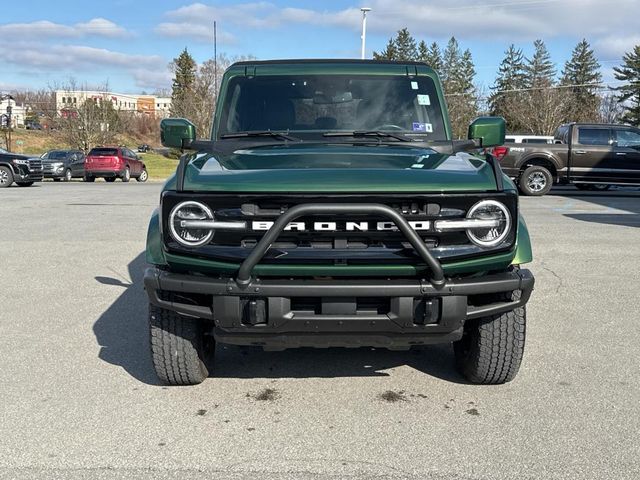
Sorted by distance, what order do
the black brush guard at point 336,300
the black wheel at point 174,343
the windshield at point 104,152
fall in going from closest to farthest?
the black brush guard at point 336,300
the black wheel at point 174,343
the windshield at point 104,152

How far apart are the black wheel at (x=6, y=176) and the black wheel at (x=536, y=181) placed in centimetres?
1662

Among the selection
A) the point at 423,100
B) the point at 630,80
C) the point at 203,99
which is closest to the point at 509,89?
the point at 630,80

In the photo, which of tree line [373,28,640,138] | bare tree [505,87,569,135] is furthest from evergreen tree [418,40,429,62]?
bare tree [505,87,569,135]

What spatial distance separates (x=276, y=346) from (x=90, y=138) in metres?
50.6

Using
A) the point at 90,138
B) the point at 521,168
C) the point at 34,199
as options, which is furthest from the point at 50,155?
the point at 521,168

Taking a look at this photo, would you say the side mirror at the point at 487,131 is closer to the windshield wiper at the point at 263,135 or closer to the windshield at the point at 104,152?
the windshield wiper at the point at 263,135

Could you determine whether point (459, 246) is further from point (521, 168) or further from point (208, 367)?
point (521, 168)

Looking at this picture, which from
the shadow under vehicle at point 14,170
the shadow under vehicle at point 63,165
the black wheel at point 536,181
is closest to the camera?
the black wheel at point 536,181

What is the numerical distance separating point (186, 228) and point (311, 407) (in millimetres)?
1249

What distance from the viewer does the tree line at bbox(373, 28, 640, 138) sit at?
170 feet

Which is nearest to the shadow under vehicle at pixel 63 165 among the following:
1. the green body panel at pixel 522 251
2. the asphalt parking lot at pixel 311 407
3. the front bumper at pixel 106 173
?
the front bumper at pixel 106 173

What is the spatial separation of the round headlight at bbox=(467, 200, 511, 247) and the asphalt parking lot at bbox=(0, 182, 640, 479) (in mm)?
991

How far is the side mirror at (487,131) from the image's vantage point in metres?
4.75

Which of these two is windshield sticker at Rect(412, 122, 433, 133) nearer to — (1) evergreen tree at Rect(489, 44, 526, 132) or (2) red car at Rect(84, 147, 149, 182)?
(2) red car at Rect(84, 147, 149, 182)
